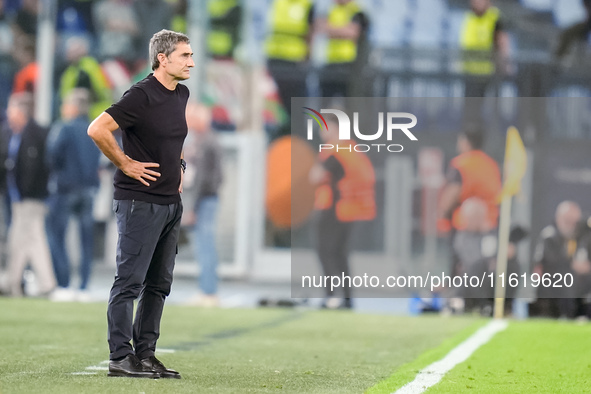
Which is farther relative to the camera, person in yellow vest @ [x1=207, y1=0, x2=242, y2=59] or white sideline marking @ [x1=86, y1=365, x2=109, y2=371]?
person in yellow vest @ [x1=207, y1=0, x2=242, y2=59]

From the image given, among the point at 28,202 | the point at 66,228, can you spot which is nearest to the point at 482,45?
the point at 66,228

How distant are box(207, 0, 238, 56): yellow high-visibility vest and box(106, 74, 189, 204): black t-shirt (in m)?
10.0

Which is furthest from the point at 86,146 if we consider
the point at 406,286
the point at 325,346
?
the point at 325,346

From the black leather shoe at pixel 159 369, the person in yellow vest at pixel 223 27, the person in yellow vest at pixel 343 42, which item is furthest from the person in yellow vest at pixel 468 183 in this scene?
the black leather shoe at pixel 159 369

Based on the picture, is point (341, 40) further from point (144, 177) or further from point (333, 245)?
point (144, 177)

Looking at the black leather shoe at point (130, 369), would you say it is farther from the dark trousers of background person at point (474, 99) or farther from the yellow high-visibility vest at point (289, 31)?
the yellow high-visibility vest at point (289, 31)

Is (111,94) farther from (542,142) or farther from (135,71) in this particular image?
(542,142)

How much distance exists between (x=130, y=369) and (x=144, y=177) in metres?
0.92

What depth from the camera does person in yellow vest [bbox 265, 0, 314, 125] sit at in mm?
15055

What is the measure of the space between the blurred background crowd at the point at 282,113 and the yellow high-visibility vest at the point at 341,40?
3cm

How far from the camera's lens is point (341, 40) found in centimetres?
1454

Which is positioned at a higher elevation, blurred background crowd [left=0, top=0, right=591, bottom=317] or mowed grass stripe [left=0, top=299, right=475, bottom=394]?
blurred background crowd [left=0, top=0, right=591, bottom=317]

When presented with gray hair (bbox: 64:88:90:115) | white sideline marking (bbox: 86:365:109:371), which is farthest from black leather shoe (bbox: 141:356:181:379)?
gray hair (bbox: 64:88:90:115)

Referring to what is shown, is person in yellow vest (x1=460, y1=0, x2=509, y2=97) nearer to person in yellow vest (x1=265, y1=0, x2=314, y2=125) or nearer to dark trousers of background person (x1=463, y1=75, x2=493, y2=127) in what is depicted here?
dark trousers of background person (x1=463, y1=75, x2=493, y2=127)
